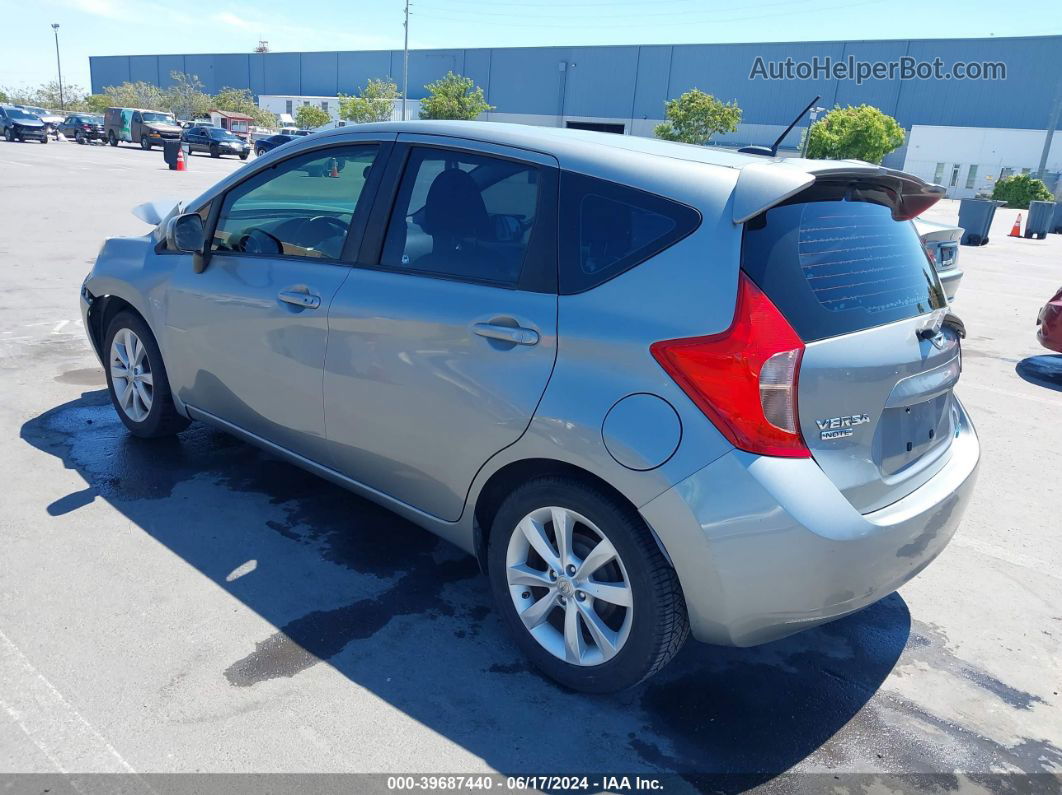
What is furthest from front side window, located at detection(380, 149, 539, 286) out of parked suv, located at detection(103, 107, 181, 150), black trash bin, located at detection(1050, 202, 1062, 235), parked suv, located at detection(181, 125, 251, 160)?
parked suv, located at detection(103, 107, 181, 150)

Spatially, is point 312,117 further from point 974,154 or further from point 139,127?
point 974,154

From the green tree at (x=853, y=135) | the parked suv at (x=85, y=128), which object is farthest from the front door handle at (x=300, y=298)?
the green tree at (x=853, y=135)

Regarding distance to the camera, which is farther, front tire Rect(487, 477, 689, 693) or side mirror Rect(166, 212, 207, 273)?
side mirror Rect(166, 212, 207, 273)

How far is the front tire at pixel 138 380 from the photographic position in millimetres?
4355

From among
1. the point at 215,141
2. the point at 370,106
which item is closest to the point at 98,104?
the point at 370,106

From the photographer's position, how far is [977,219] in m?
22.0

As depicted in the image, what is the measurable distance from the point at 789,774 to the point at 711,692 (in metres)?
0.41

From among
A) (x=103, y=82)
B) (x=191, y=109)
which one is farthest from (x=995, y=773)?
(x=103, y=82)

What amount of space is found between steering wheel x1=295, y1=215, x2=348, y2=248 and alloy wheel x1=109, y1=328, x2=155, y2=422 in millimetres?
1336

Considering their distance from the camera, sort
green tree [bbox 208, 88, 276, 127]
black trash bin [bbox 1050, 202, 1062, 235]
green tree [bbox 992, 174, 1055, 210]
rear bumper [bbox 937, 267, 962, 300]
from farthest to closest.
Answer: green tree [bbox 208, 88, 276, 127]
green tree [bbox 992, 174, 1055, 210]
black trash bin [bbox 1050, 202, 1062, 235]
rear bumper [bbox 937, 267, 962, 300]

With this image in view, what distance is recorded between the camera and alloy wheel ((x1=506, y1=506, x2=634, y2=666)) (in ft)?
8.55

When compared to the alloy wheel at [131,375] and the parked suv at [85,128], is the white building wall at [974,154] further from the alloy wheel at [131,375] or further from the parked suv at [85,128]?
the alloy wheel at [131,375]

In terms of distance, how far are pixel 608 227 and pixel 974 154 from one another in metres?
65.7

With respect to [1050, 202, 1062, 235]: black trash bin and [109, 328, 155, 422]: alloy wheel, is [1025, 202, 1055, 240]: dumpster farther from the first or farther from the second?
[109, 328, 155, 422]: alloy wheel
